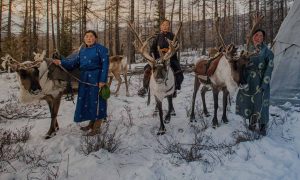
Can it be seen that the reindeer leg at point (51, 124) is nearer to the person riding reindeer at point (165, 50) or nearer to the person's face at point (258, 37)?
the person riding reindeer at point (165, 50)

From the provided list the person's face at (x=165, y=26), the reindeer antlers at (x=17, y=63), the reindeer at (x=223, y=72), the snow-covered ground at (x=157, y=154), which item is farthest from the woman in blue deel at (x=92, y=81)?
the reindeer at (x=223, y=72)

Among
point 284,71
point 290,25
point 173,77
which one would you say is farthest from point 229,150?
point 290,25

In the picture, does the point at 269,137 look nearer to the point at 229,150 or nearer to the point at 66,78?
the point at 229,150

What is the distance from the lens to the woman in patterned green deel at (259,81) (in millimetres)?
6684

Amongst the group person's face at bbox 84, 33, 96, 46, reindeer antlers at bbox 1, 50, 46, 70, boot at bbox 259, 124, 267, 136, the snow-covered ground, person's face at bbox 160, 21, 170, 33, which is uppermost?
person's face at bbox 160, 21, 170, 33

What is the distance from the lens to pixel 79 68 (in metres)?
7.14

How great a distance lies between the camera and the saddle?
786cm

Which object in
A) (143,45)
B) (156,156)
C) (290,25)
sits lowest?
(156,156)

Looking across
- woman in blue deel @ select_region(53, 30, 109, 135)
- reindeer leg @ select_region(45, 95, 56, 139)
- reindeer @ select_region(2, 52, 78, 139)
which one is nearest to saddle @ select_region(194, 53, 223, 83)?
woman in blue deel @ select_region(53, 30, 109, 135)

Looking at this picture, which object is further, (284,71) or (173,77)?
(284,71)

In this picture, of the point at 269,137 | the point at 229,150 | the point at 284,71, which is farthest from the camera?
the point at 284,71

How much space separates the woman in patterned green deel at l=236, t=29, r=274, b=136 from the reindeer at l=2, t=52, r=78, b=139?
3.44m

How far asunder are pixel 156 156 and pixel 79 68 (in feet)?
7.80

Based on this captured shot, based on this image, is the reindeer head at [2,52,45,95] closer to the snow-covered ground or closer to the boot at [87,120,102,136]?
the snow-covered ground
